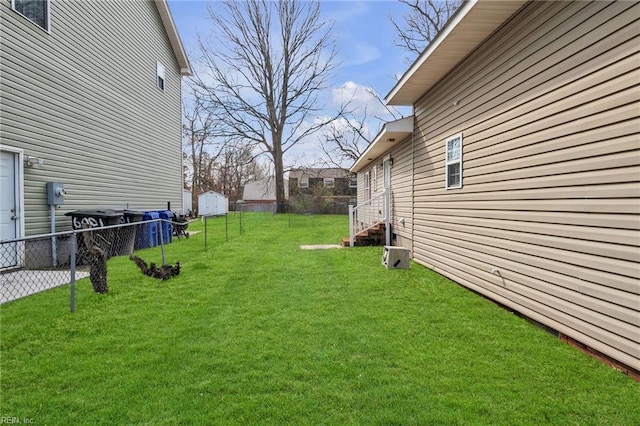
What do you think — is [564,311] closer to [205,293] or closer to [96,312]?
[205,293]

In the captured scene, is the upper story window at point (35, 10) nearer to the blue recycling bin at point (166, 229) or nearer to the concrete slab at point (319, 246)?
the blue recycling bin at point (166, 229)

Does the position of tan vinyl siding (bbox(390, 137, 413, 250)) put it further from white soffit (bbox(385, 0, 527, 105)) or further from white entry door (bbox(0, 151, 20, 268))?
white entry door (bbox(0, 151, 20, 268))

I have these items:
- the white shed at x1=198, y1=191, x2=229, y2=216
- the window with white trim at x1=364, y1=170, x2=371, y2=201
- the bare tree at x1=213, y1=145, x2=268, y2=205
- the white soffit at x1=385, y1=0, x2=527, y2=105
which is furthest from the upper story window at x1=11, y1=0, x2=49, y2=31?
the bare tree at x1=213, y1=145, x2=268, y2=205

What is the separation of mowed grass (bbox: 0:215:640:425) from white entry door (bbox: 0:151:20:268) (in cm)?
207

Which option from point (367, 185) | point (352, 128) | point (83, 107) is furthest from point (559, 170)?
point (352, 128)

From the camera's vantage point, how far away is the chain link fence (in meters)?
4.93

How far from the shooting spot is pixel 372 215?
1320cm

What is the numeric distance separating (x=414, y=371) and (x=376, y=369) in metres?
0.30

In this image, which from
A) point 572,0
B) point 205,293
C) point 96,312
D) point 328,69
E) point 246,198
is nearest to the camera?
point 572,0

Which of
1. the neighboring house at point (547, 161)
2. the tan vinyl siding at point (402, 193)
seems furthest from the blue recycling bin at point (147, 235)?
the neighboring house at point (547, 161)

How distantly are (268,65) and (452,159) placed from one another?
79.4 ft

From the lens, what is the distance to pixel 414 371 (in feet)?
9.55

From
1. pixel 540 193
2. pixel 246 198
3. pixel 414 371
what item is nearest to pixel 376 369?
pixel 414 371

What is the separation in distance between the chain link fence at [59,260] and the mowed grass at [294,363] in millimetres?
378
